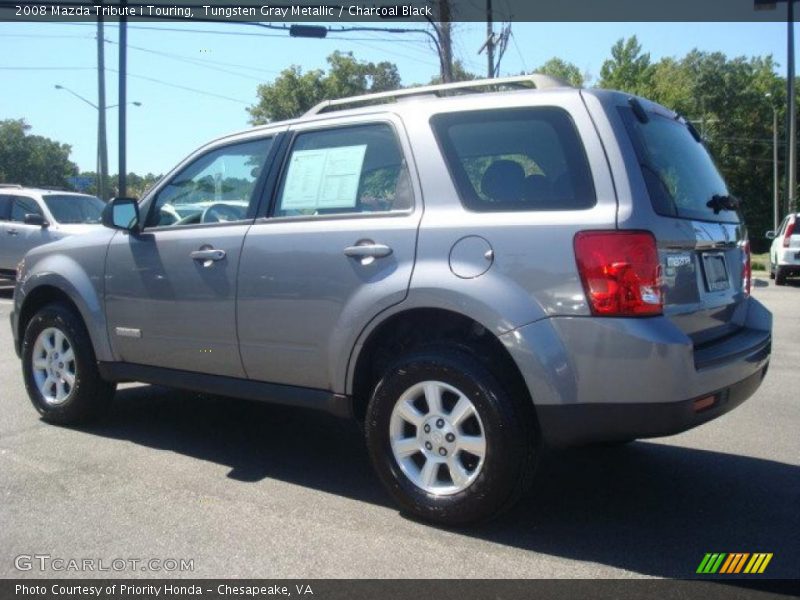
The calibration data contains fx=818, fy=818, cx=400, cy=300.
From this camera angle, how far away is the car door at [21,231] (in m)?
14.5

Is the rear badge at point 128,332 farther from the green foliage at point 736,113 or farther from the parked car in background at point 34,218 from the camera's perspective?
the green foliage at point 736,113

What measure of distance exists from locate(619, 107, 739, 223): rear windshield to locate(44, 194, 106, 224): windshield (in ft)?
40.5

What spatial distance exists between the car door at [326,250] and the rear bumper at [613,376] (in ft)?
2.44

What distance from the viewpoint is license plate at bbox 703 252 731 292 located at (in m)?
3.69

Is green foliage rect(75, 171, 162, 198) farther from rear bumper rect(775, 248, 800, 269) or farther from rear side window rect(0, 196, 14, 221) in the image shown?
rear bumper rect(775, 248, 800, 269)

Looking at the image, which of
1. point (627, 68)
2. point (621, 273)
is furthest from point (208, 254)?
point (627, 68)

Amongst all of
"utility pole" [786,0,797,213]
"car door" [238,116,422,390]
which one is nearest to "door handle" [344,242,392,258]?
"car door" [238,116,422,390]

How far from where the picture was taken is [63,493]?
417 centimetres

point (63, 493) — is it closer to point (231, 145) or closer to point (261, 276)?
point (261, 276)

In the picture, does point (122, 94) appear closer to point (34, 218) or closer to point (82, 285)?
point (34, 218)

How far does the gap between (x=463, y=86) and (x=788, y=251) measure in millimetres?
16220

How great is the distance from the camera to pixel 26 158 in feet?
241

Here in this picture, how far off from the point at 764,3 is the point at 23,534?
23.5 metres

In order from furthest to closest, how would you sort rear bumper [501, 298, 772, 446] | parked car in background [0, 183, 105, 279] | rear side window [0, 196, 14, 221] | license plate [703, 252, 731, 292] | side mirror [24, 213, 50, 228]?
rear side window [0, 196, 14, 221] < parked car in background [0, 183, 105, 279] < side mirror [24, 213, 50, 228] < license plate [703, 252, 731, 292] < rear bumper [501, 298, 772, 446]
